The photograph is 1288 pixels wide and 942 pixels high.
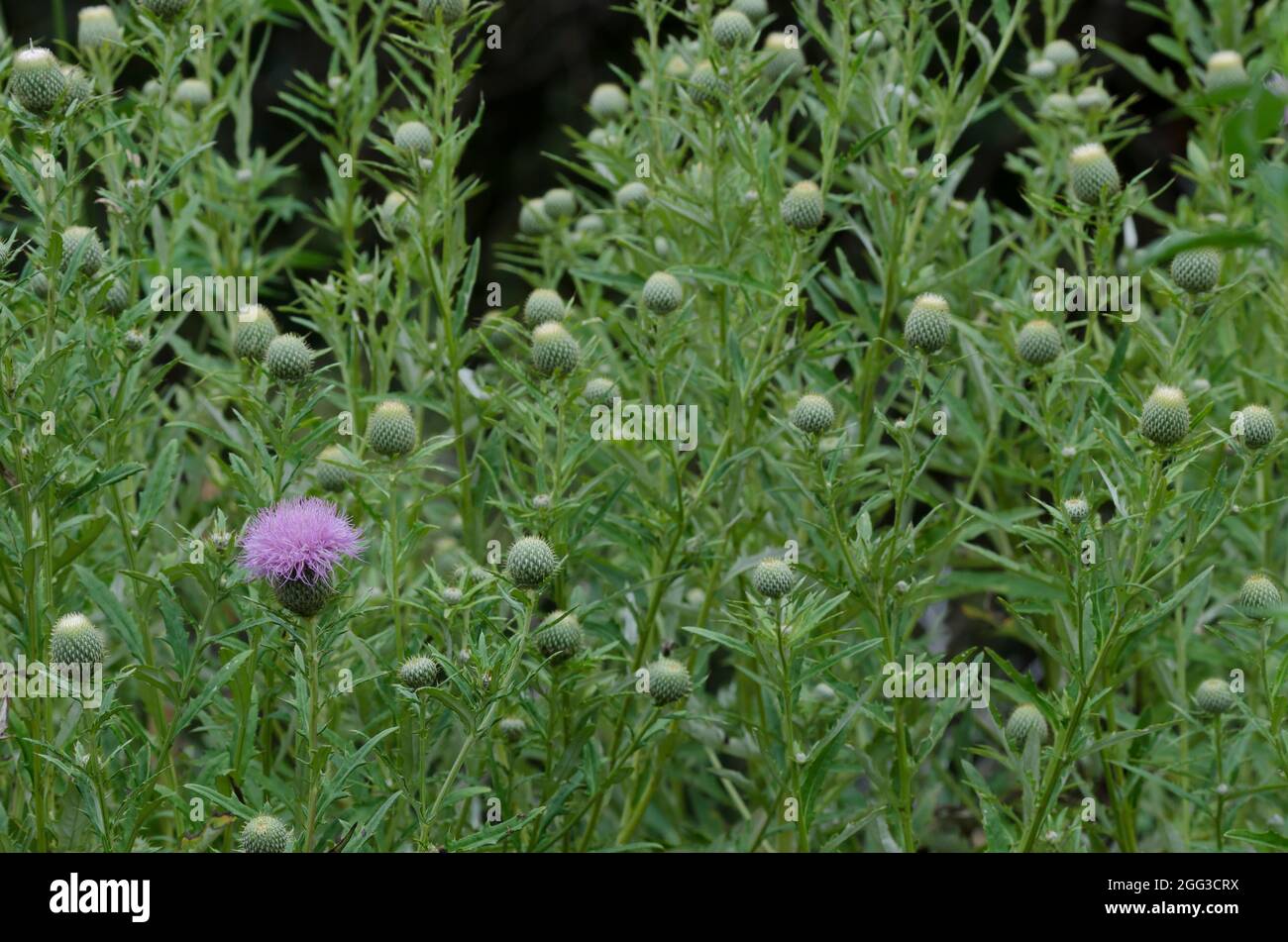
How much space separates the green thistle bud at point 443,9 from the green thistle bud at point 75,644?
128 cm

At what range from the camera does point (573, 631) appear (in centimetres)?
265

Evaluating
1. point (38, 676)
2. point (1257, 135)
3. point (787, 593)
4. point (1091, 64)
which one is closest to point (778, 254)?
point (787, 593)

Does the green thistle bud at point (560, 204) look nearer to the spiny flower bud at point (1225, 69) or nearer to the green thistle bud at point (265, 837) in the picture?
the spiny flower bud at point (1225, 69)

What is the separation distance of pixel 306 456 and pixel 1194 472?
193cm

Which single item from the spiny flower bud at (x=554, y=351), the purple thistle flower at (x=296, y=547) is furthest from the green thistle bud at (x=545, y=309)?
the purple thistle flower at (x=296, y=547)

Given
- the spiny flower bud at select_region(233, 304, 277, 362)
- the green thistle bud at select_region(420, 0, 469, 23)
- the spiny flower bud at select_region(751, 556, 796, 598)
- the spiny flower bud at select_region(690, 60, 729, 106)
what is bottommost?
the spiny flower bud at select_region(751, 556, 796, 598)

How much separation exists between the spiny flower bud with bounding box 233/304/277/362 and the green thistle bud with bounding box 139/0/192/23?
0.56 meters

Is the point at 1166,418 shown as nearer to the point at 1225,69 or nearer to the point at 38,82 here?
the point at 1225,69

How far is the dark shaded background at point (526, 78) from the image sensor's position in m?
6.80

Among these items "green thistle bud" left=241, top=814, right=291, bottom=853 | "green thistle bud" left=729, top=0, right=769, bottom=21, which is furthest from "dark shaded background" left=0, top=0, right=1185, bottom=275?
"green thistle bud" left=241, top=814, right=291, bottom=853

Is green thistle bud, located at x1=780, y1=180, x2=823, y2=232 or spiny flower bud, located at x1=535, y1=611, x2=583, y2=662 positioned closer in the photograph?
spiny flower bud, located at x1=535, y1=611, x2=583, y2=662

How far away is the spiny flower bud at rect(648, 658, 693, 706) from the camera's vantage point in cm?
268

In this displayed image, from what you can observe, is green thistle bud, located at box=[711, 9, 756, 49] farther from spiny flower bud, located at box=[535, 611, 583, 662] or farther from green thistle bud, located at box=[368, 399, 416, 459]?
spiny flower bud, located at box=[535, 611, 583, 662]

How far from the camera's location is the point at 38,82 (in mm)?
2453
